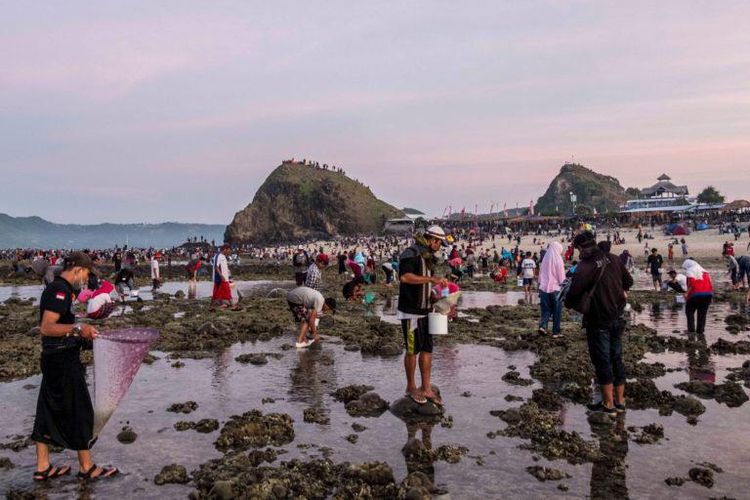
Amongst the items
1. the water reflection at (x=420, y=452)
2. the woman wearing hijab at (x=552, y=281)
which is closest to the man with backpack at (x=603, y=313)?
the water reflection at (x=420, y=452)

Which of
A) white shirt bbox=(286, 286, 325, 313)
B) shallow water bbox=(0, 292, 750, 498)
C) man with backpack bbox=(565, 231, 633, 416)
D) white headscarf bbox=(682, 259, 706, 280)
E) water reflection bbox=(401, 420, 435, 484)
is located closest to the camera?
shallow water bbox=(0, 292, 750, 498)

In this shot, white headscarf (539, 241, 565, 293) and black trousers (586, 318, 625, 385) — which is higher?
white headscarf (539, 241, 565, 293)

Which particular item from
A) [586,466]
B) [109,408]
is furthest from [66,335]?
[586,466]

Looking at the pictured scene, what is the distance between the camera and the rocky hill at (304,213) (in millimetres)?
150875

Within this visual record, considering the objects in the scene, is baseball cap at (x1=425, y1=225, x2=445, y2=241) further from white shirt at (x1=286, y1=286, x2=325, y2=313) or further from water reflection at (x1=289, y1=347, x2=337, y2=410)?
white shirt at (x1=286, y1=286, x2=325, y2=313)

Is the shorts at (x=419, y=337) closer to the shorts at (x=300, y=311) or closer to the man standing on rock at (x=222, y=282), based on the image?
the shorts at (x=300, y=311)

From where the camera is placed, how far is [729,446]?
240 inches

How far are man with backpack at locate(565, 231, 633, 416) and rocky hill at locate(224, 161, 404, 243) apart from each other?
13603 centimetres

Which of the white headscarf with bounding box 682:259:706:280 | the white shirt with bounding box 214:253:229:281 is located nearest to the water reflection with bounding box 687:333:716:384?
the white headscarf with bounding box 682:259:706:280

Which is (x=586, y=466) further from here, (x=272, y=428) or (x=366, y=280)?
(x=366, y=280)

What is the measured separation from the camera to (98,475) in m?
5.47

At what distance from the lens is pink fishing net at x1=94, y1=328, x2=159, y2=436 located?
18.5ft

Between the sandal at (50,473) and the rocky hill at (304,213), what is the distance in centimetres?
13725

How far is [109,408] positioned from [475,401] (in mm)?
4856
